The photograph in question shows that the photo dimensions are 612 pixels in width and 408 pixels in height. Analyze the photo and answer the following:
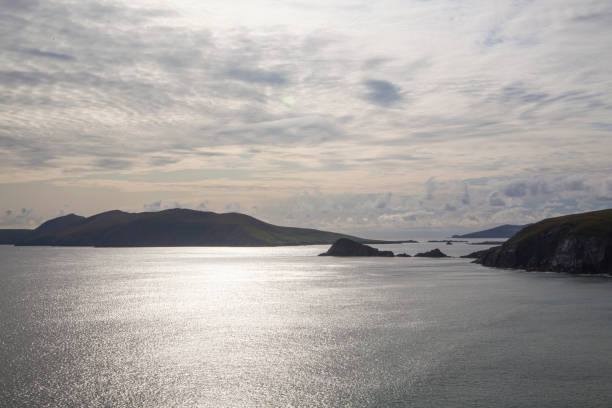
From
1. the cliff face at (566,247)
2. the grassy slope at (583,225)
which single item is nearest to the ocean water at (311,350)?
the cliff face at (566,247)

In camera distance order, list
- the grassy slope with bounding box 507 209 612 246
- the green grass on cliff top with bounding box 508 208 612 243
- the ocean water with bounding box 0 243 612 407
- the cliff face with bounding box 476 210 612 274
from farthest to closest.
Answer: the grassy slope with bounding box 507 209 612 246
the green grass on cliff top with bounding box 508 208 612 243
the cliff face with bounding box 476 210 612 274
the ocean water with bounding box 0 243 612 407

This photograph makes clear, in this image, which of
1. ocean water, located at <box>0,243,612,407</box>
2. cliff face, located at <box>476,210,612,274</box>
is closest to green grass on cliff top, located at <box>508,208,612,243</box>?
cliff face, located at <box>476,210,612,274</box>

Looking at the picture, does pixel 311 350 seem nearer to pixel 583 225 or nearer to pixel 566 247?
pixel 566 247

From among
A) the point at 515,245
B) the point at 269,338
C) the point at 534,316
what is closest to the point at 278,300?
the point at 269,338

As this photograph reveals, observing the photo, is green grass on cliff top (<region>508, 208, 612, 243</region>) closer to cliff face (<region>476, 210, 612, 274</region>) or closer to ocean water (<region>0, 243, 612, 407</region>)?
cliff face (<region>476, 210, 612, 274</region>)

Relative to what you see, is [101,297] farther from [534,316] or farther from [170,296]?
[534,316]

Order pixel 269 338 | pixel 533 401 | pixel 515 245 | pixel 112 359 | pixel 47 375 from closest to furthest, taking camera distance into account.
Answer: pixel 533 401, pixel 47 375, pixel 112 359, pixel 269 338, pixel 515 245
